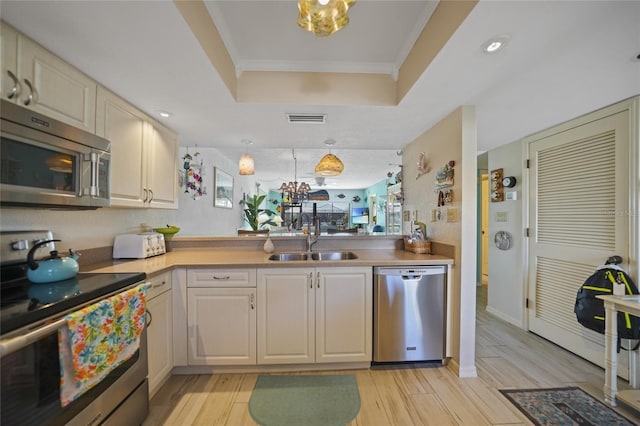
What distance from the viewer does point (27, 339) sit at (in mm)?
854

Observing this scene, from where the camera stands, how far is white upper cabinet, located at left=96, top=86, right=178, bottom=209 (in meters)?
1.67

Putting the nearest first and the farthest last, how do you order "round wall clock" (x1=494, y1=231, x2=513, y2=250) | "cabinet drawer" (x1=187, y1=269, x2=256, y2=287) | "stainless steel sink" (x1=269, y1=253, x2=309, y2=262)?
"cabinet drawer" (x1=187, y1=269, x2=256, y2=287) → "stainless steel sink" (x1=269, y1=253, x2=309, y2=262) → "round wall clock" (x1=494, y1=231, x2=513, y2=250)

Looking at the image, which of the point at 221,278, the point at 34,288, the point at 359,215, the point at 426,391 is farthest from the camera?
the point at 359,215

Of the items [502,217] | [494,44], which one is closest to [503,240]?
[502,217]

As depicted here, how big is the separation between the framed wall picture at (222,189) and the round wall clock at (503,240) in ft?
13.8

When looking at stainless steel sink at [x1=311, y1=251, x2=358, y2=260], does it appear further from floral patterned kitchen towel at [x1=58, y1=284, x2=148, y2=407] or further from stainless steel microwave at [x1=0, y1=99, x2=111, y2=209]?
stainless steel microwave at [x1=0, y1=99, x2=111, y2=209]

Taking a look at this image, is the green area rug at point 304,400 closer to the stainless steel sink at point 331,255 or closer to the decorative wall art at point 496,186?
the stainless steel sink at point 331,255

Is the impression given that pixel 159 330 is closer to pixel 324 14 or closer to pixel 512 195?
pixel 324 14

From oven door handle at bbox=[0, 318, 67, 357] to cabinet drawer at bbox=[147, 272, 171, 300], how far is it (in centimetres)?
63

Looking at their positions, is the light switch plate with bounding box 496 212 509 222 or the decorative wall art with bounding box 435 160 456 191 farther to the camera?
the light switch plate with bounding box 496 212 509 222

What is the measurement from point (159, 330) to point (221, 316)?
15.8 inches

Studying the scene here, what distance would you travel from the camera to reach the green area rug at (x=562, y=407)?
1509 millimetres

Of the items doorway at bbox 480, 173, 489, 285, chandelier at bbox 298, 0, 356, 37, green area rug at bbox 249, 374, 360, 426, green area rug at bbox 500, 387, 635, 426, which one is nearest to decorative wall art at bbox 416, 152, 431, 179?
chandelier at bbox 298, 0, 356, 37

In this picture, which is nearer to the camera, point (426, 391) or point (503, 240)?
point (426, 391)
